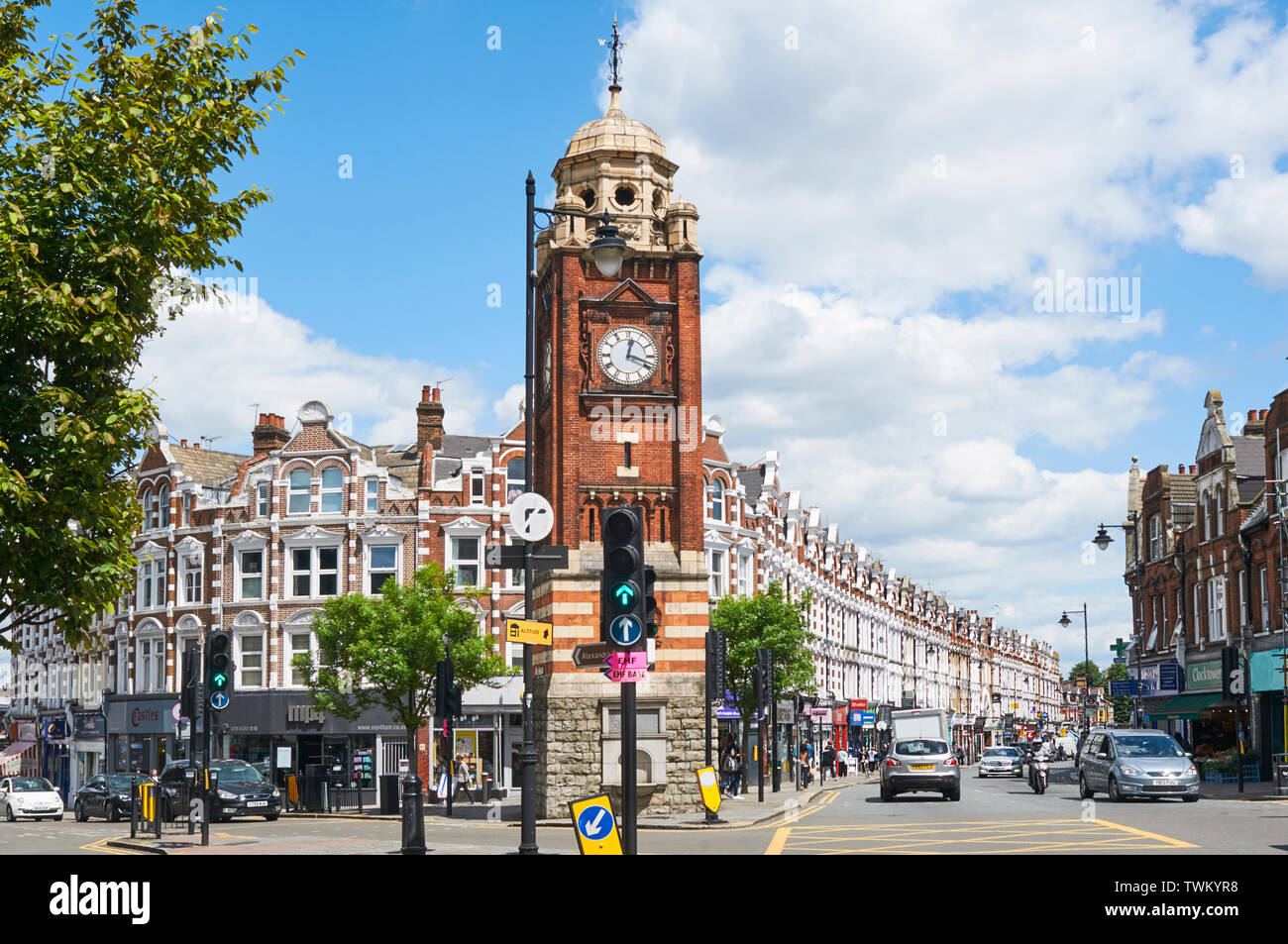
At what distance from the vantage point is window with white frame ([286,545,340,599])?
53.2 metres

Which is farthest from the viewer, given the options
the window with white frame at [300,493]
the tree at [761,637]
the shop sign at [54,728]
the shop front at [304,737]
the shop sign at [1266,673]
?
the shop sign at [54,728]

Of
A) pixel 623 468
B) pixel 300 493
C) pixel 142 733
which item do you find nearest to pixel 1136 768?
pixel 623 468

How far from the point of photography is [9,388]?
12.9 metres

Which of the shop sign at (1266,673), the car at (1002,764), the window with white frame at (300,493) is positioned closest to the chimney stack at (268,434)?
the window with white frame at (300,493)

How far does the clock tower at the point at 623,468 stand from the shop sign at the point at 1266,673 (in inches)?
939

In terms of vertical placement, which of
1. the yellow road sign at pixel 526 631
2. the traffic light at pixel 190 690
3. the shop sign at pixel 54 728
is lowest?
the shop sign at pixel 54 728

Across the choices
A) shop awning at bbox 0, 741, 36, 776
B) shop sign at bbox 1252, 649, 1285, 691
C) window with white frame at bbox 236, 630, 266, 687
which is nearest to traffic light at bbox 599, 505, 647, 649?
shop sign at bbox 1252, 649, 1285, 691

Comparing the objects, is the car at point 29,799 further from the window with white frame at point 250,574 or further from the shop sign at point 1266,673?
the shop sign at point 1266,673

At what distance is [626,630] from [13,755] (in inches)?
2611

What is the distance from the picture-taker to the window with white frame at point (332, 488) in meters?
53.7

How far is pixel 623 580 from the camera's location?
13.6 m

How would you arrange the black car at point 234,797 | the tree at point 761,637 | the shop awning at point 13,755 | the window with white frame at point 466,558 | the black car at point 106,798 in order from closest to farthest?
the black car at point 234,797 < the black car at point 106,798 < the window with white frame at point 466,558 < the tree at point 761,637 < the shop awning at point 13,755

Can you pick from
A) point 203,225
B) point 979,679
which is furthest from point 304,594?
point 979,679

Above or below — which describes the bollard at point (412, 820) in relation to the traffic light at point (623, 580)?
below
